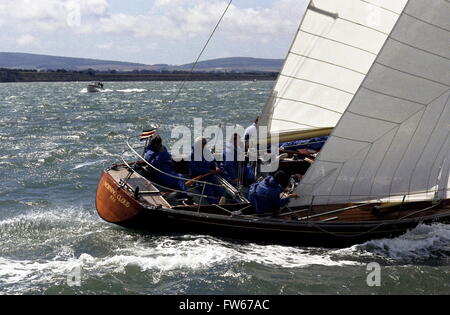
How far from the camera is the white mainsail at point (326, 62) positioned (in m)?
10.8

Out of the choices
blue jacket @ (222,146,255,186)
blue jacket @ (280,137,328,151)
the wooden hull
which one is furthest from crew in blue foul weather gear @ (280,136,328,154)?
the wooden hull

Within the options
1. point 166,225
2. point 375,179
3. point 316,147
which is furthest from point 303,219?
point 316,147

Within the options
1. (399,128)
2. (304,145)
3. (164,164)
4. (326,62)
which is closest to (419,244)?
(399,128)

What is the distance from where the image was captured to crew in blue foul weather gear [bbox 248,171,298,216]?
33.9 ft

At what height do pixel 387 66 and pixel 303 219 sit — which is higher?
pixel 387 66

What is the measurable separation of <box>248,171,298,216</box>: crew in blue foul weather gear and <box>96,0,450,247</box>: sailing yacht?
195 mm

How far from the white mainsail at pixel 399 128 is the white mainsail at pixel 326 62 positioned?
0.31m

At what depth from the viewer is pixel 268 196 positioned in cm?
1046

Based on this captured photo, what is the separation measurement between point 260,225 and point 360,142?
2.12 meters

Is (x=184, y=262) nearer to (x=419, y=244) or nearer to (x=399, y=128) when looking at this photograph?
(x=419, y=244)

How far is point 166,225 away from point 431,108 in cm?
479

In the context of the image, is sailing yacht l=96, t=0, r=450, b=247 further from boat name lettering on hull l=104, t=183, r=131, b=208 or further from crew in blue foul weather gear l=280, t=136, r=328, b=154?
crew in blue foul weather gear l=280, t=136, r=328, b=154
